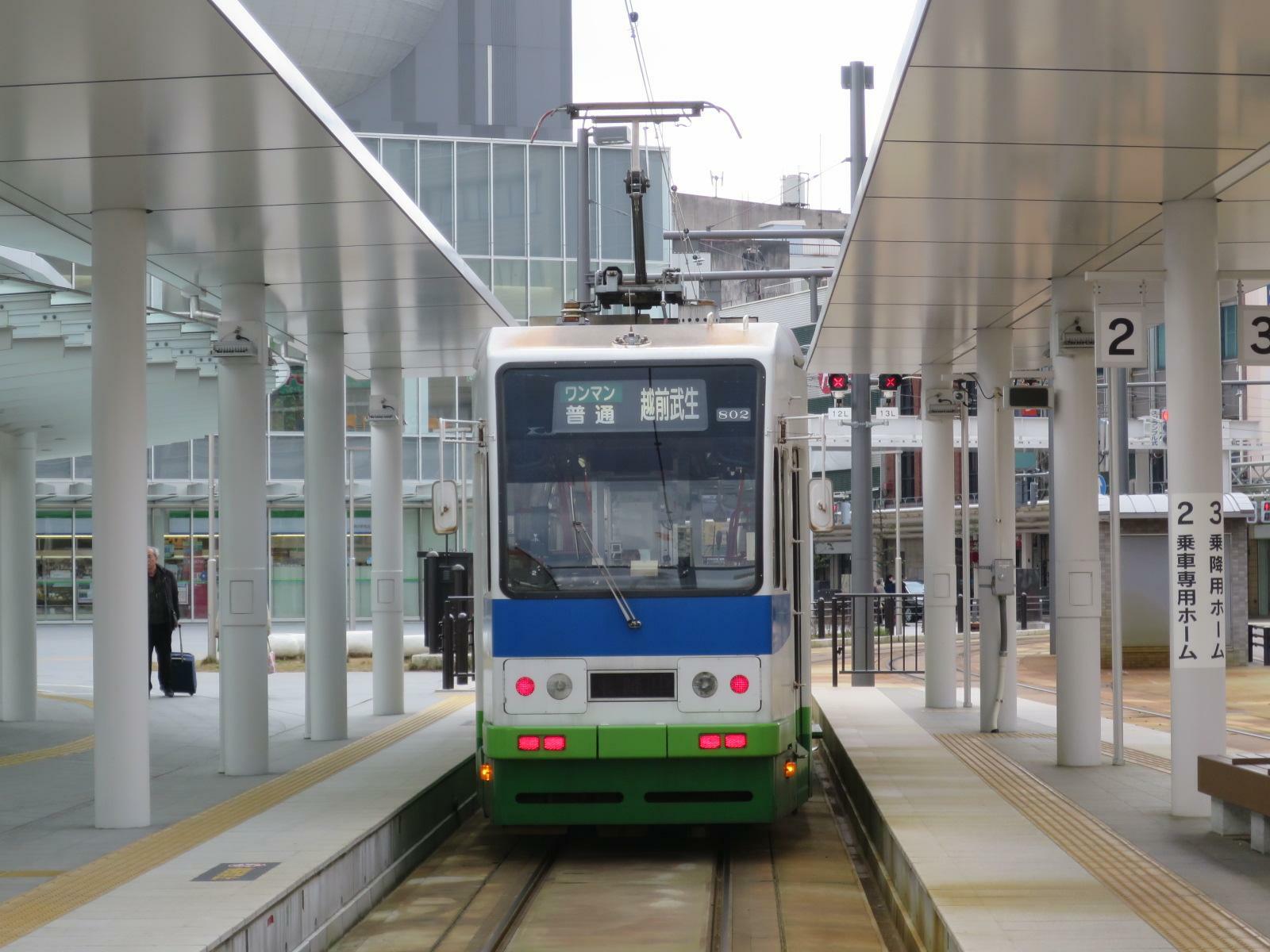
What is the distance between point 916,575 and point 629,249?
24.8m

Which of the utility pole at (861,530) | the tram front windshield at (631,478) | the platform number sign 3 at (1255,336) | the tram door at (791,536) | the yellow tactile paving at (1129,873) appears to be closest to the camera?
the yellow tactile paving at (1129,873)

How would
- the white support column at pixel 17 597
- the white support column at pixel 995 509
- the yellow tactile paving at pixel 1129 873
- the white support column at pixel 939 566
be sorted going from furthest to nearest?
the white support column at pixel 939 566 < the white support column at pixel 17 597 < the white support column at pixel 995 509 < the yellow tactile paving at pixel 1129 873

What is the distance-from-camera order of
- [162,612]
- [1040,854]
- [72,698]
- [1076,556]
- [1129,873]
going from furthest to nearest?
1. [72,698]
2. [162,612]
3. [1076,556]
4. [1040,854]
5. [1129,873]

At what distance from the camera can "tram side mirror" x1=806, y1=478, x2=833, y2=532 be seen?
10.8m

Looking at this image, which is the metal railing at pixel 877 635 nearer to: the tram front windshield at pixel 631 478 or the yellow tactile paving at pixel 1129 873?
the yellow tactile paving at pixel 1129 873

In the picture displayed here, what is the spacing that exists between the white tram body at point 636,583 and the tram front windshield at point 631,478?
1 centimetres

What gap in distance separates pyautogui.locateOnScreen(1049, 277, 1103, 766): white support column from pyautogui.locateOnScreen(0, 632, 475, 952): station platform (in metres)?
5.12

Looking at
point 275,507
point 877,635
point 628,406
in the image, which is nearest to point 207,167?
point 628,406

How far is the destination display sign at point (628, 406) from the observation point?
34.5 ft

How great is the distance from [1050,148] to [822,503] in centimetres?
269

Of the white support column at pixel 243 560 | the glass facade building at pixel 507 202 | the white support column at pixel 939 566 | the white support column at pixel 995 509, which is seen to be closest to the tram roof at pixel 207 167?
the white support column at pixel 243 560

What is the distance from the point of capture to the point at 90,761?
15.4 meters

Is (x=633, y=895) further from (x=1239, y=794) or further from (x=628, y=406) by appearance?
(x=1239, y=794)

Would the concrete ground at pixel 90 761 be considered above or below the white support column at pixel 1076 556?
below
